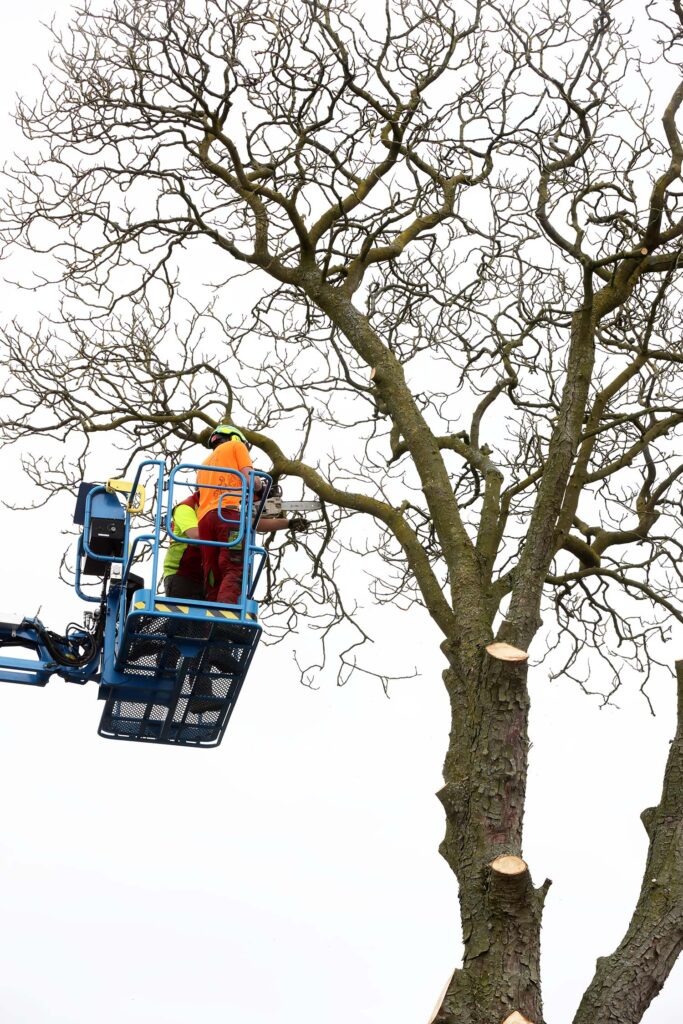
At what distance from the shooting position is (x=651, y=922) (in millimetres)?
6824

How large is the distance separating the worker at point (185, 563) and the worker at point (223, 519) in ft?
0.34

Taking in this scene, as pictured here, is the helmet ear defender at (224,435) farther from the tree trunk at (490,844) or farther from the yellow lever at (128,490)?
the tree trunk at (490,844)

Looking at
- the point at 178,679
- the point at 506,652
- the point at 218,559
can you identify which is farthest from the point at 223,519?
the point at 506,652

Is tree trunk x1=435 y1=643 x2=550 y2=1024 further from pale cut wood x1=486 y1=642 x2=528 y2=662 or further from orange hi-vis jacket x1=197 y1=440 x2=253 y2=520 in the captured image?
orange hi-vis jacket x1=197 y1=440 x2=253 y2=520

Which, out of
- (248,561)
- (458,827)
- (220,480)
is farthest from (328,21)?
(458,827)

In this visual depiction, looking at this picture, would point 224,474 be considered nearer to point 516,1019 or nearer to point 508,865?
Answer: point 508,865

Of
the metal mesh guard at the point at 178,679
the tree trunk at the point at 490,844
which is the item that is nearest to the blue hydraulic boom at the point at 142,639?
the metal mesh guard at the point at 178,679

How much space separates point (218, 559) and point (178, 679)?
0.73 m

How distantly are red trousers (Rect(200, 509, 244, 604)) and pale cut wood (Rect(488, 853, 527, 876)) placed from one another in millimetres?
2054

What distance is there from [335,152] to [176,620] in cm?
374

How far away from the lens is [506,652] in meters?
7.34

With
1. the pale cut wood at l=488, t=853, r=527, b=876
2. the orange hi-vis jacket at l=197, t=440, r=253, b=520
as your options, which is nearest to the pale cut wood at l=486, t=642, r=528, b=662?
the pale cut wood at l=488, t=853, r=527, b=876

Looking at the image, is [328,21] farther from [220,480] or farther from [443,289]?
[220,480]

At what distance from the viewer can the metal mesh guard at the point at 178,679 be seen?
24.7 ft
